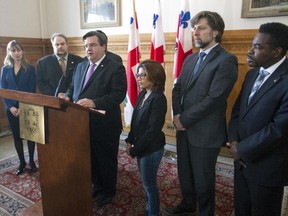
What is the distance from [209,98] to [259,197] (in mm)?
640

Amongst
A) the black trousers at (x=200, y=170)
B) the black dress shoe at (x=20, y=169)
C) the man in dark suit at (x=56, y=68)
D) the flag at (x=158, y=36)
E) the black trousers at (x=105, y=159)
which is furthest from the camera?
the flag at (x=158, y=36)

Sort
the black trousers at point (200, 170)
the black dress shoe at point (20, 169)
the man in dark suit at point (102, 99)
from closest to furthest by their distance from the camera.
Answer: the black trousers at point (200, 170), the man in dark suit at point (102, 99), the black dress shoe at point (20, 169)

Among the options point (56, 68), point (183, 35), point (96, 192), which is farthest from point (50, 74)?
point (183, 35)

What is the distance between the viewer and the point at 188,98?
1.75 m

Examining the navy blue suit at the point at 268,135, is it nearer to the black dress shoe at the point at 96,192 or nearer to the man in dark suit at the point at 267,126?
the man in dark suit at the point at 267,126

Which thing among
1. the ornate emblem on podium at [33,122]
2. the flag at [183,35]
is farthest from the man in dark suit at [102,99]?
the flag at [183,35]

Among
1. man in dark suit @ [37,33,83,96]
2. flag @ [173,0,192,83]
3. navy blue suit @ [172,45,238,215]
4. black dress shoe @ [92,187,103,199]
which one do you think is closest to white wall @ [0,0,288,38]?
flag @ [173,0,192,83]

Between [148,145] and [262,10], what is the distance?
2.16 metres

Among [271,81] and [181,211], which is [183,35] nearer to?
[271,81]

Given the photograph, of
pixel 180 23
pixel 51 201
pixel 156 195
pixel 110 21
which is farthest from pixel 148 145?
pixel 110 21

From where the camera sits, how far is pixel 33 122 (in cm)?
135

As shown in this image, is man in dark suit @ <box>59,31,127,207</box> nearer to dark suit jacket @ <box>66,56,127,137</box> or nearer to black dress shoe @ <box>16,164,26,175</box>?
dark suit jacket @ <box>66,56,127,137</box>

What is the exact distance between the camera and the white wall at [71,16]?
3.00 m

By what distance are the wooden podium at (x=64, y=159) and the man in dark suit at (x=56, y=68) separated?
1.36 m
